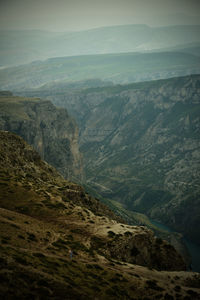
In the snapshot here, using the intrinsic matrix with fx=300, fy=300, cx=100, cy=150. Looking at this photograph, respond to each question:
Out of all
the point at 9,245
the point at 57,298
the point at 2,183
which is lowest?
the point at 57,298

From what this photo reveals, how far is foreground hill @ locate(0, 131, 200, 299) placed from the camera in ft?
137

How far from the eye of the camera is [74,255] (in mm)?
60688

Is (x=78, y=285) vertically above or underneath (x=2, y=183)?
underneath

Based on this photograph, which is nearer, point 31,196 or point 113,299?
point 113,299

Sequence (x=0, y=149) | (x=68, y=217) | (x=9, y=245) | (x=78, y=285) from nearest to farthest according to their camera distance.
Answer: (x=78, y=285), (x=9, y=245), (x=68, y=217), (x=0, y=149)

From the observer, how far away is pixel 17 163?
4683 inches

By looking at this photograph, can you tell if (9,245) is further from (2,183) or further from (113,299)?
(2,183)

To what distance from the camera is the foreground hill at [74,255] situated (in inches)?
1649

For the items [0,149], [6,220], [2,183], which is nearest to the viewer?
[6,220]

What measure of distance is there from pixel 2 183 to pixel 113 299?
49805mm

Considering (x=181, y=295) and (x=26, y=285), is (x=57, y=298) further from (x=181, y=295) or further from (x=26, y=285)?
(x=181, y=295)

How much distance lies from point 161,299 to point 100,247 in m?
18.5

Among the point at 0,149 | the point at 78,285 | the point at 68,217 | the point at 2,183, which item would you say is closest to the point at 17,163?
the point at 0,149

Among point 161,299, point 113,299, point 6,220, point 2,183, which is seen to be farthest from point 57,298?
point 2,183
